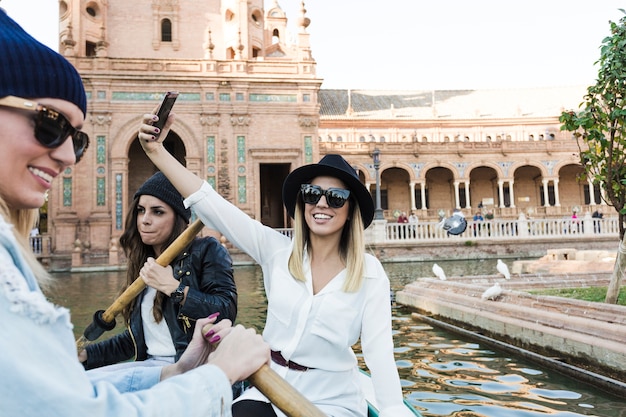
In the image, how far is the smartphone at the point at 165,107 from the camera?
2271 millimetres

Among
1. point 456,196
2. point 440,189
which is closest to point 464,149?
point 456,196

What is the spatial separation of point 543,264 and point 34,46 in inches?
549

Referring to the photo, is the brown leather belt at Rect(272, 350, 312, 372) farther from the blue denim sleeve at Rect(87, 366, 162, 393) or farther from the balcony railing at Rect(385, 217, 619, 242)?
the balcony railing at Rect(385, 217, 619, 242)

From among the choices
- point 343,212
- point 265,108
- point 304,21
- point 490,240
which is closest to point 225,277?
point 343,212

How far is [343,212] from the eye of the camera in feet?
8.70

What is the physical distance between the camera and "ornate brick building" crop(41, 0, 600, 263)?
23.5 metres

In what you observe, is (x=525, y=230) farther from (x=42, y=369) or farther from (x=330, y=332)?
(x=42, y=369)

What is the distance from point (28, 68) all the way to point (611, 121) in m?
7.16

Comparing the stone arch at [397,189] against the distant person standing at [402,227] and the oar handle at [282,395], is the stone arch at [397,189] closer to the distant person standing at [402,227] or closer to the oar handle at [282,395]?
the distant person standing at [402,227]

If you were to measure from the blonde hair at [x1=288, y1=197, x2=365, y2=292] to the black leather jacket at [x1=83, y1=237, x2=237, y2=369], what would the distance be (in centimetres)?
57

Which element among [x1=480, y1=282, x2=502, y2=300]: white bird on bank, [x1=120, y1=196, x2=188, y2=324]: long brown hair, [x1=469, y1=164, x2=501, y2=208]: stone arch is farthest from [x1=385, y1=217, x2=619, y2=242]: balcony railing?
[x1=120, y1=196, x2=188, y2=324]: long brown hair

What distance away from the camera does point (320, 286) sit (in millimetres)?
2549

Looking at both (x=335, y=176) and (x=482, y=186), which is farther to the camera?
(x=482, y=186)

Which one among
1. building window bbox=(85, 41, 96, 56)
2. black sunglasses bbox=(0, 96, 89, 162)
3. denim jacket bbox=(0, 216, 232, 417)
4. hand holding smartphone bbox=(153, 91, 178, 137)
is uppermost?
building window bbox=(85, 41, 96, 56)
